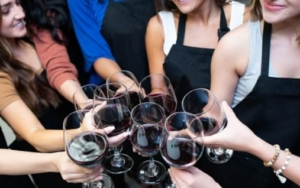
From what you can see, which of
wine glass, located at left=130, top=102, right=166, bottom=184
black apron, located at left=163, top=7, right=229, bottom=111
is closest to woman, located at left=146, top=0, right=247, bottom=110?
black apron, located at left=163, top=7, right=229, bottom=111

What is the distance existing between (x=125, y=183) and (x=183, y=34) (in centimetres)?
→ 67

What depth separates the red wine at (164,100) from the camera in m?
1.26

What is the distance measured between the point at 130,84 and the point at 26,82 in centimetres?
47

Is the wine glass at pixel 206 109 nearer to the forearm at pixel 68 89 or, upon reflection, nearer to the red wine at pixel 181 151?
the red wine at pixel 181 151

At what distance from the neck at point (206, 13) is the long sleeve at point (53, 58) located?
0.56 m

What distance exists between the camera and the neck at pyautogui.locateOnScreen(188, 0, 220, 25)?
5.35ft

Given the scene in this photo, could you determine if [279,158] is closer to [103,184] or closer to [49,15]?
[103,184]

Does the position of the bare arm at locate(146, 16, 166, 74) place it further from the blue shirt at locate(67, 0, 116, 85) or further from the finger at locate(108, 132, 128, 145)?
the finger at locate(108, 132, 128, 145)

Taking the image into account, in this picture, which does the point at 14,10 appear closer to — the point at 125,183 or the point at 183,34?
the point at 183,34

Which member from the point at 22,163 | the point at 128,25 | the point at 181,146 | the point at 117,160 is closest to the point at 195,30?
the point at 128,25

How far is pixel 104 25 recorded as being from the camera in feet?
5.60

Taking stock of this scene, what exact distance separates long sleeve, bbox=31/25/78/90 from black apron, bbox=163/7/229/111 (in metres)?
0.42

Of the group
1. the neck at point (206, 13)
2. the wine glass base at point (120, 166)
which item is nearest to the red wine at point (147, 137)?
the wine glass base at point (120, 166)

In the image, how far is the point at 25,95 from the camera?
154cm
